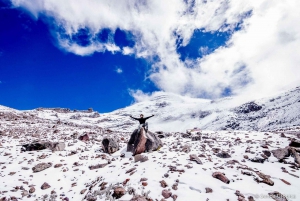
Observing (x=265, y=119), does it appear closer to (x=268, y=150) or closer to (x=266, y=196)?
(x=268, y=150)

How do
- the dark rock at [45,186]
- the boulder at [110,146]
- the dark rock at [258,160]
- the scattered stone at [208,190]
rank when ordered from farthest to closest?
the boulder at [110,146]
the dark rock at [258,160]
the dark rock at [45,186]
the scattered stone at [208,190]

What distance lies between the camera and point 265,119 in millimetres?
110062

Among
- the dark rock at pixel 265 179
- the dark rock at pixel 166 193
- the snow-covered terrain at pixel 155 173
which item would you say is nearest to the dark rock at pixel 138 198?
the snow-covered terrain at pixel 155 173

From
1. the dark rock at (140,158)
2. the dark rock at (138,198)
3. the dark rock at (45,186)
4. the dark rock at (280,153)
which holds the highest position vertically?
the dark rock at (140,158)

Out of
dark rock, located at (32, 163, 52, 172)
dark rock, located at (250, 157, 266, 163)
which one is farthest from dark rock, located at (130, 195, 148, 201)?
dark rock, located at (250, 157, 266, 163)

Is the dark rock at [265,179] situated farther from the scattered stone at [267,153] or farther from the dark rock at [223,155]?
the scattered stone at [267,153]

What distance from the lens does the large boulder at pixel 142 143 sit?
63.1 ft

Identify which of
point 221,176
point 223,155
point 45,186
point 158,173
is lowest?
point 221,176

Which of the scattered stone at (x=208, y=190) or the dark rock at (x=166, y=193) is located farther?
the scattered stone at (x=208, y=190)

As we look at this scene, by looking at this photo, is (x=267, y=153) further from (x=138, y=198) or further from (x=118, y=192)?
(x=118, y=192)

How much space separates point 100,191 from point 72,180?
452cm

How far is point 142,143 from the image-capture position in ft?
63.9

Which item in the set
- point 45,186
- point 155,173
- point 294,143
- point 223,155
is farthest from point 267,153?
point 45,186

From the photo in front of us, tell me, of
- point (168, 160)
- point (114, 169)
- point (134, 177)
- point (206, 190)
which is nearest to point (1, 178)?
point (114, 169)
